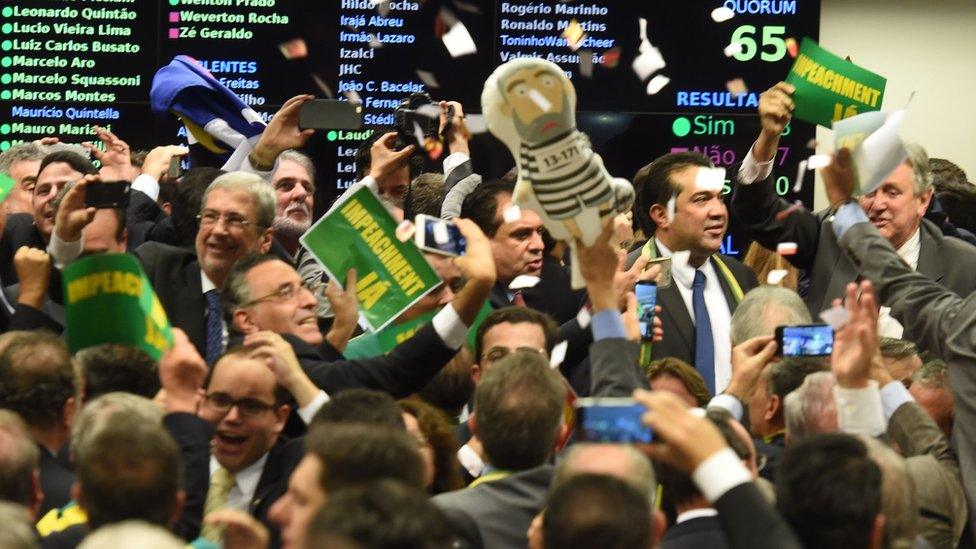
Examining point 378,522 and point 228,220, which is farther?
point 228,220

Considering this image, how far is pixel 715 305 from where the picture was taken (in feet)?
19.8

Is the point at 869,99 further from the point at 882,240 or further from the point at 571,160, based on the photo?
the point at 571,160

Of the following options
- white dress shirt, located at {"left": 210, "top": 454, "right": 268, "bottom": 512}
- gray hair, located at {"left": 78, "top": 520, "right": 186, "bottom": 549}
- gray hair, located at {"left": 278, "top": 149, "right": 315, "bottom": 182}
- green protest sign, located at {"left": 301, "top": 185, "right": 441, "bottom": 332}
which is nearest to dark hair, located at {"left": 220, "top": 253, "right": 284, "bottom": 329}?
green protest sign, located at {"left": 301, "top": 185, "right": 441, "bottom": 332}

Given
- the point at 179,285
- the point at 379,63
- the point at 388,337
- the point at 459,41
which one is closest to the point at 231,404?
the point at 388,337

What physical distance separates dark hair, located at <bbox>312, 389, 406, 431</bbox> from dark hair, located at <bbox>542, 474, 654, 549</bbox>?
75 centimetres

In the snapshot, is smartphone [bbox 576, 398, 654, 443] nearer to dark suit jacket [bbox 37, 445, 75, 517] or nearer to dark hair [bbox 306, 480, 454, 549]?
dark hair [bbox 306, 480, 454, 549]

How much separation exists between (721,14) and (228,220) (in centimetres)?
354

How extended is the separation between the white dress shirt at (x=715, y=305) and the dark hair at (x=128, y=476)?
301cm

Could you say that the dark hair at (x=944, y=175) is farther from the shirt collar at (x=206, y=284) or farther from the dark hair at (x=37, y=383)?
the dark hair at (x=37, y=383)

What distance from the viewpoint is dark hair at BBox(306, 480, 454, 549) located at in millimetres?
2543

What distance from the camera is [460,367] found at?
5031 mm

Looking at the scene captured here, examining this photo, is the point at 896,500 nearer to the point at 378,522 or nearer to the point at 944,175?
the point at 378,522

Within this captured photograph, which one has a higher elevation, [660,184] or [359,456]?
[660,184]

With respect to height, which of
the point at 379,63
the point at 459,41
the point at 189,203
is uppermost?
the point at 459,41
